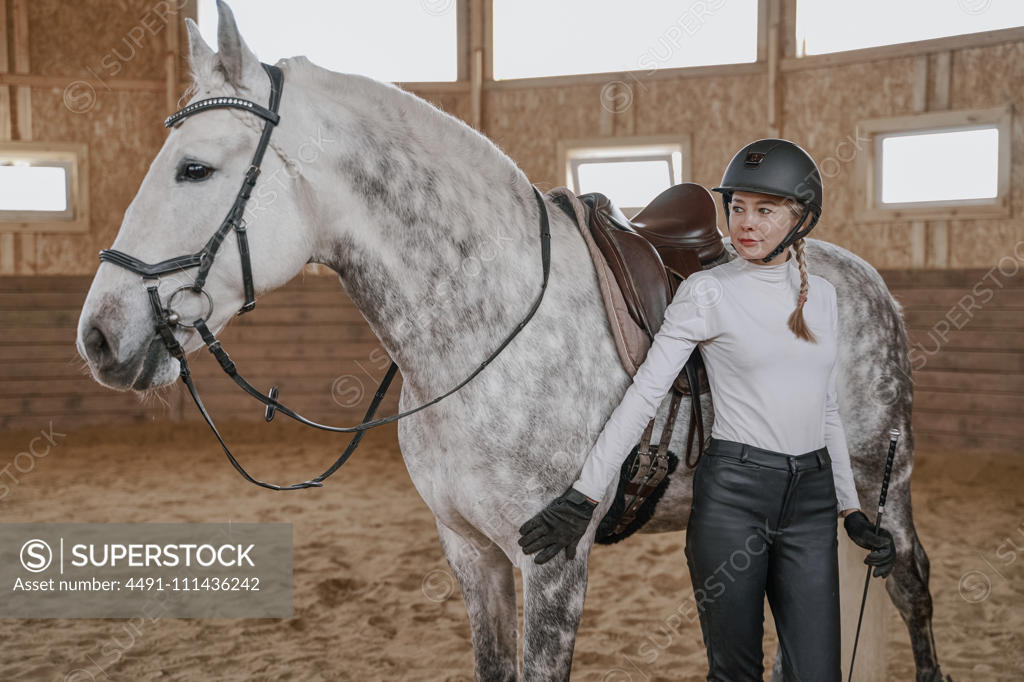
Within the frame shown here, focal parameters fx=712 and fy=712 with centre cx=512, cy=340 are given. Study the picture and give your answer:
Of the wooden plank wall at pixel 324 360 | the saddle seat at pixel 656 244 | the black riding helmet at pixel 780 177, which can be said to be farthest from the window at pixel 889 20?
the black riding helmet at pixel 780 177

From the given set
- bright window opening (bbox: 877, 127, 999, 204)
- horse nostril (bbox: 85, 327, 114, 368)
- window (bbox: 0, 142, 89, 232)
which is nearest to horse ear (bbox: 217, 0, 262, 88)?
horse nostril (bbox: 85, 327, 114, 368)

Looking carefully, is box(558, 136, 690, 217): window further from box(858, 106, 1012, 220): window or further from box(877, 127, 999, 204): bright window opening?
box(877, 127, 999, 204): bright window opening

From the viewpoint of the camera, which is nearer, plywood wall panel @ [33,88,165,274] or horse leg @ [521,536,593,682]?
horse leg @ [521,536,593,682]

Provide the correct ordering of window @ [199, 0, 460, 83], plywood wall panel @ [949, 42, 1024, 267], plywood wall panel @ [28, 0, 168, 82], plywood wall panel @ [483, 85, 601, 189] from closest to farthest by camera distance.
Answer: plywood wall panel @ [949, 42, 1024, 267] → window @ [199, 0, 460, 83] → plywood wall panel @ [28, 0, 168, 82] → plywood wall panel @ [483, 85, 601, 189]

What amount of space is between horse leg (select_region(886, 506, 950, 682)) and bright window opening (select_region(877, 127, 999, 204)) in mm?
5494

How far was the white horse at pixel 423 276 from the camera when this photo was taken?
143 cm

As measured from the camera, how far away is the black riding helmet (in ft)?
4.91

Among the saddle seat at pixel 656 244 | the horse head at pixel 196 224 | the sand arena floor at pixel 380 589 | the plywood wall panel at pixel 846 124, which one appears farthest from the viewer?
the plywood wall panel at pixel 846 124

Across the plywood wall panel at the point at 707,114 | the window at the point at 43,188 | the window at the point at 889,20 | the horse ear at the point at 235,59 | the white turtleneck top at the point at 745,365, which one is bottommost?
Answer: the white turtleneck top at the point at 745,365

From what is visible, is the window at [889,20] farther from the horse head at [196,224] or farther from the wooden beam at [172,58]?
the horse head at [196,224]

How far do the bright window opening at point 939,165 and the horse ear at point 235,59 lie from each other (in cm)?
687

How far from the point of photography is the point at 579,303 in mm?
1713

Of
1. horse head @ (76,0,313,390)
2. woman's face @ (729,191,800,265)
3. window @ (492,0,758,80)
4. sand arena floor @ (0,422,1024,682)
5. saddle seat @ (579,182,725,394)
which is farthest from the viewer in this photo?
window @ (492,0,758,80)

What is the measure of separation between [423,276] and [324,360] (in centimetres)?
Answer: 673
